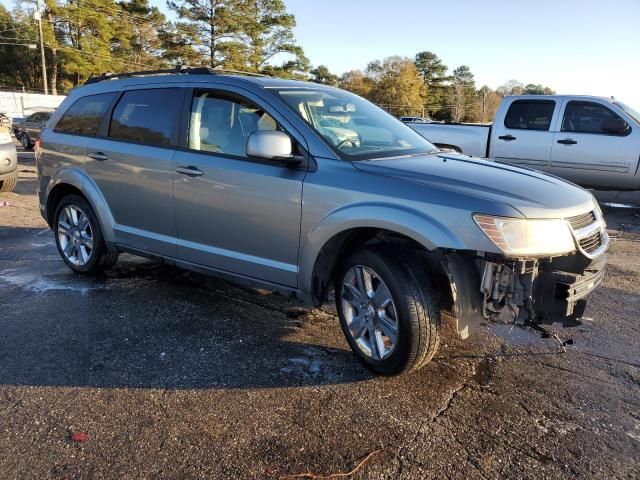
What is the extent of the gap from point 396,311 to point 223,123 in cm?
199

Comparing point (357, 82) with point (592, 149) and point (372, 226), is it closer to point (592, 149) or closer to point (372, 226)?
point (592, 149)

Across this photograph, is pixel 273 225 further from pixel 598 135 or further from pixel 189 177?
pixel 598 135

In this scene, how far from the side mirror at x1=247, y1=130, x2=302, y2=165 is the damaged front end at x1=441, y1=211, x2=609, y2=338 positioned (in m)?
1.21

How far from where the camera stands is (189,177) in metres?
3.98

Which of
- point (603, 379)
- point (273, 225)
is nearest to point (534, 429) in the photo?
point (603, 379)

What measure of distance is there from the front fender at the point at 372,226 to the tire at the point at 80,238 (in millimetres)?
2442

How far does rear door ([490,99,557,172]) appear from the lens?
30.7ft

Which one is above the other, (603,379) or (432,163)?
(432,163)

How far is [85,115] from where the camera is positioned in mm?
5020

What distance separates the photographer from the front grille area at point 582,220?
3.01m

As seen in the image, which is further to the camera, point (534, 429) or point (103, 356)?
point (103, 356)

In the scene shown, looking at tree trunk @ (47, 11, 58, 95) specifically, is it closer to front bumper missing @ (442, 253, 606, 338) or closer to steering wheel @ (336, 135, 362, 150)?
steering wheel @ (336, 135, 362, 150)

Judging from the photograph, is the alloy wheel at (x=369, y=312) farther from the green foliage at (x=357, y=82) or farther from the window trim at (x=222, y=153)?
the green foliage at (x=357, y=82)

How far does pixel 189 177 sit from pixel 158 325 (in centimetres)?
116
